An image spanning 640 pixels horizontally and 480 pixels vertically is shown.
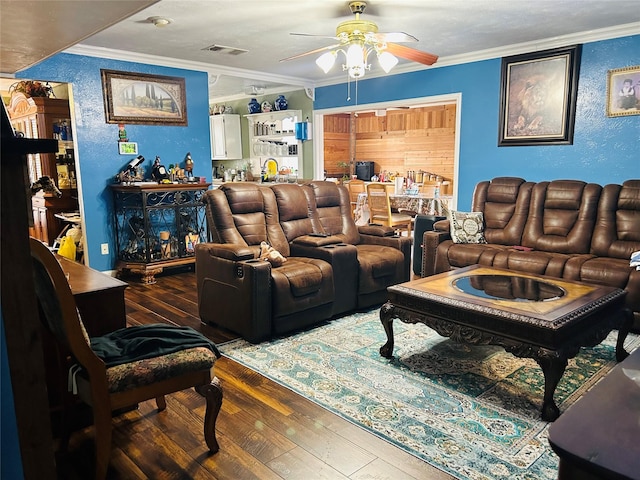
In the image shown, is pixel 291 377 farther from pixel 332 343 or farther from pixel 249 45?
pixel 249 45

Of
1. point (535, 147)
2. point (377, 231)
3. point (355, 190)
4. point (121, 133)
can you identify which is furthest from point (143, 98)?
point (535, 147)

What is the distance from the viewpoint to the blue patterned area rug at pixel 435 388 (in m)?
2.13

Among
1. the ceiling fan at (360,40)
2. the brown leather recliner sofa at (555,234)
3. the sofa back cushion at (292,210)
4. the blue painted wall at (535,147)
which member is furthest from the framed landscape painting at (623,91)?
the sofa back cushion at (292,210)

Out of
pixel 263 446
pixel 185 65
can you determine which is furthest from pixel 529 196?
pixel 185 65

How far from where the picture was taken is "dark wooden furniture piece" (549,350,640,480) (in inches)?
37.6

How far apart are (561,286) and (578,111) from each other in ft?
8.35

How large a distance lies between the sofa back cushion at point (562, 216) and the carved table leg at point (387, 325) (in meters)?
2.07

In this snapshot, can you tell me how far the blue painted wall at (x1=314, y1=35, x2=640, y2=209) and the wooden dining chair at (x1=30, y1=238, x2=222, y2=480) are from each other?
14.2ft

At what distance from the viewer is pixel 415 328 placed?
3701 millimetres

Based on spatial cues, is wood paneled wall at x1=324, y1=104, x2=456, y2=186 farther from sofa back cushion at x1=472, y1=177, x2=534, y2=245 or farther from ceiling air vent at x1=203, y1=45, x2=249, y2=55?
ceiling air vent at x1=203, y1=45, x2=249, y2=55

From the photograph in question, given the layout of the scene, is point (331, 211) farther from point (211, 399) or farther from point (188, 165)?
point (211, 399)

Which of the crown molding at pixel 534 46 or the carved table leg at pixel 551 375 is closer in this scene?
the carved table leg at pixel 551 375

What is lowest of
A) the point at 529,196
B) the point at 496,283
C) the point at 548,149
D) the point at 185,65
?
the point at 496,283

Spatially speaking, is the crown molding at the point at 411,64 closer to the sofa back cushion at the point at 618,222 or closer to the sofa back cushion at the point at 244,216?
the sofa back cushion at the point at 618,222
